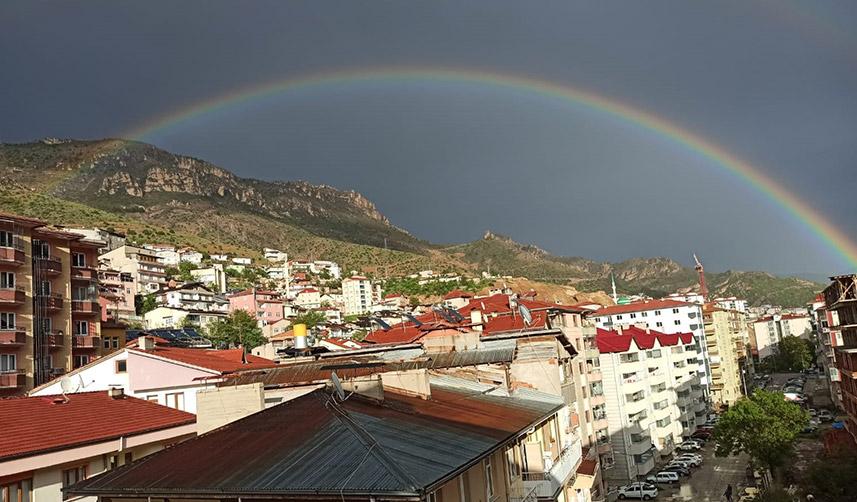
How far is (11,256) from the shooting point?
1822 inches

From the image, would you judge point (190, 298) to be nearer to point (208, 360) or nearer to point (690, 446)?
point (690, 446)

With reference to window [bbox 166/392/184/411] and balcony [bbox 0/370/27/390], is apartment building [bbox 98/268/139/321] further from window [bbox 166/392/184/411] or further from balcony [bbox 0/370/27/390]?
window [bbox 166/392/184/411]

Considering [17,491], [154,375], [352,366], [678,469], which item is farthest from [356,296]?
[17,491]

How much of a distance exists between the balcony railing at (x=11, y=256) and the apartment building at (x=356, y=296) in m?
122

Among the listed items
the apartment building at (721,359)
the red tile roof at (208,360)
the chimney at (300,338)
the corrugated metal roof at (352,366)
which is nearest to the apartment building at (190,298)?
the apartment building at (721,359)

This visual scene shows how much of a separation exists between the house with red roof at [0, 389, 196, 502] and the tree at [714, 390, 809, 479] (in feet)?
146

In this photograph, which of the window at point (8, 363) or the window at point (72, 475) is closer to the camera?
the window at point (72, 475)

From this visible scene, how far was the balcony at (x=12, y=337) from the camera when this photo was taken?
45.0m

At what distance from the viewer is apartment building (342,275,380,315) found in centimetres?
16975

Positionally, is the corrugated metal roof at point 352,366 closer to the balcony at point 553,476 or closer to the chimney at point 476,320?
the balcony at point 553,476

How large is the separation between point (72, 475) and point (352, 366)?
851 centimetres

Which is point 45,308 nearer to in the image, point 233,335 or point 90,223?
point 233,335

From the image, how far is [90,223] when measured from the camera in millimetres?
163375

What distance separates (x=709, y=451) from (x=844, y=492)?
3648 cm
